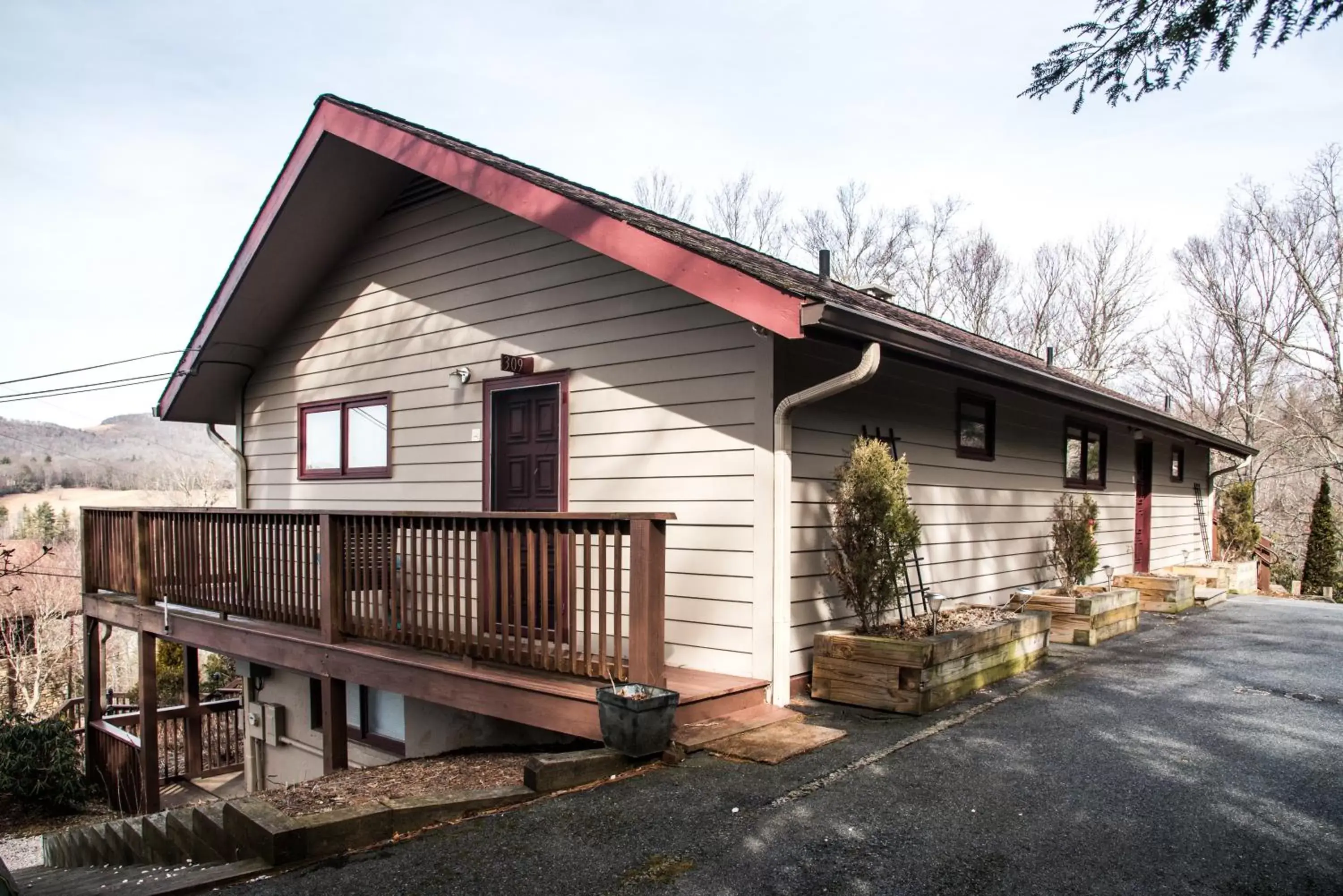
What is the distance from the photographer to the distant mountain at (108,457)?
1634 inches

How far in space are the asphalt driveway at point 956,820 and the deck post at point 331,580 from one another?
2.70 metres

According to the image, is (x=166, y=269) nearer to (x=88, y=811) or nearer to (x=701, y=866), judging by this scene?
(x=88, y=811)

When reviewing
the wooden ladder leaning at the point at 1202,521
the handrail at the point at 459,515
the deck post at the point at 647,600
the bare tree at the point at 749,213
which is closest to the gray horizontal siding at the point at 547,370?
the handrail at the point at 459,515

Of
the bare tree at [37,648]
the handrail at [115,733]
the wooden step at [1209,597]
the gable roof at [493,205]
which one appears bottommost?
the bare tree at [37,648]

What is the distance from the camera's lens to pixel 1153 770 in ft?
12.9

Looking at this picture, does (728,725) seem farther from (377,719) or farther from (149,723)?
(149,723)

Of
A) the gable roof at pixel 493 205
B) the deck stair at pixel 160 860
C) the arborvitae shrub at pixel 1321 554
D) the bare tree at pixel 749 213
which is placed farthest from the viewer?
the bare tree at pixel 749 213

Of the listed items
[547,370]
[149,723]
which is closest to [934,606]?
[547,370]

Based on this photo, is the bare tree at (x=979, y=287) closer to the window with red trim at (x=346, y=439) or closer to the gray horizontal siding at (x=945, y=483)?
the gray horizontal siding at (x=945, y=483)

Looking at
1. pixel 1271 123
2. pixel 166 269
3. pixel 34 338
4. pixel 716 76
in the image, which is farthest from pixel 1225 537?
pixel 34 338

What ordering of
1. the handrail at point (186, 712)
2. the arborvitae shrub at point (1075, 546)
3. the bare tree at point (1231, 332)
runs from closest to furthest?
the arborvitae shrub at point (1075, 546) < the handrail at point (186, 712) < the bare tree at point (1231, 332)

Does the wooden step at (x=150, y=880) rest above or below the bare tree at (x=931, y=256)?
below

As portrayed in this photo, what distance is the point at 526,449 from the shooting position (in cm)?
665

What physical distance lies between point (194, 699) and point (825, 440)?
7851 millimetres
